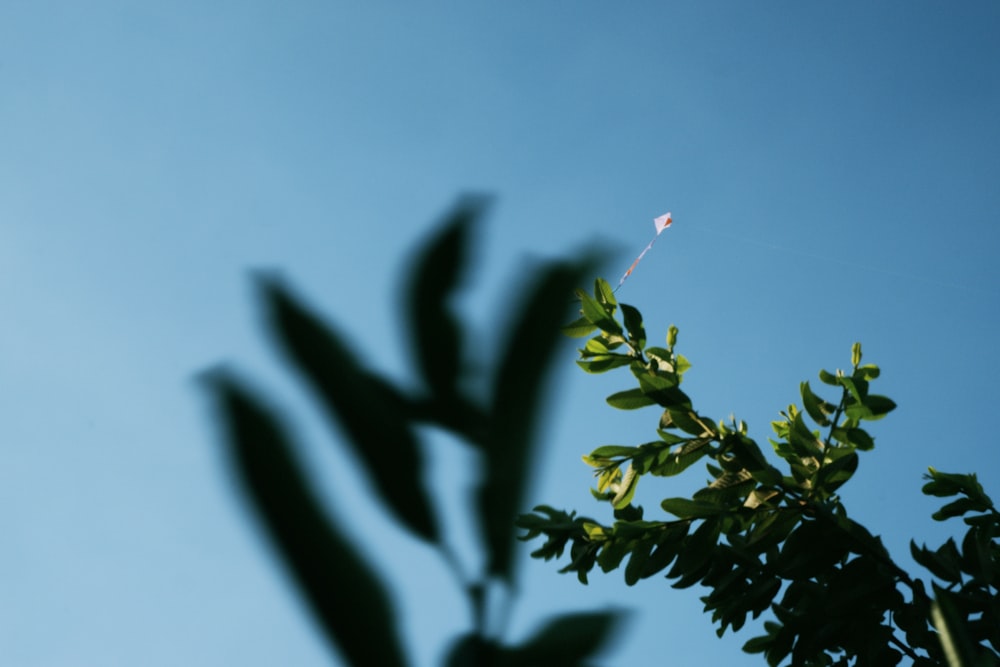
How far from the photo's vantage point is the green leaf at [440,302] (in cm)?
135

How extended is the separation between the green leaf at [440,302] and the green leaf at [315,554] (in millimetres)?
282

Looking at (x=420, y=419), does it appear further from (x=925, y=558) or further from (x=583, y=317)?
(x=925, y=558)

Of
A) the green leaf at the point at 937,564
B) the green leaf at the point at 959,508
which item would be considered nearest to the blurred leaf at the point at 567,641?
the green leaf at the point at 937,564

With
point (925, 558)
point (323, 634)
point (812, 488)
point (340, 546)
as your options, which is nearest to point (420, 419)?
point (340, 546)

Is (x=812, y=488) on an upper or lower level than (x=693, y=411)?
lower

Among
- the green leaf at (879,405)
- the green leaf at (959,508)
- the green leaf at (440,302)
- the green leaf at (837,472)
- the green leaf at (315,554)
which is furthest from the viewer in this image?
the green leaf at (959,508)

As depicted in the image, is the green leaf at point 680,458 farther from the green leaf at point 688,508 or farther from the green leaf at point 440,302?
the green leaf at point 440,302

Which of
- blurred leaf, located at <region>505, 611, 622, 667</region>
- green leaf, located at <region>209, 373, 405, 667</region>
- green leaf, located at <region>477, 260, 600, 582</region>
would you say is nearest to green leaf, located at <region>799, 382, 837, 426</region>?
green leaf, located at <region>477, 260, 600, 582</region>

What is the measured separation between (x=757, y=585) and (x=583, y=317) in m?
0.80

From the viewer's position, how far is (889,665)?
6.56 feet

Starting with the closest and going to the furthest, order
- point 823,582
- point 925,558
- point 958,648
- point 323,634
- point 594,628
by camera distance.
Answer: point 958,648 < point 323,634 < point 594,628 < point 925,558 < point 823,582

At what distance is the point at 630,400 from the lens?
79.1 inches

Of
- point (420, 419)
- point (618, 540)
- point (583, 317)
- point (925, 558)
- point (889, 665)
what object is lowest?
point (889, 665)

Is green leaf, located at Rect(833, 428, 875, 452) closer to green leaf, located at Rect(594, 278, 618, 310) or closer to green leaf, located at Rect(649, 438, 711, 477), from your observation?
green leaf, located at Rect(649, 438, 711, 477)
